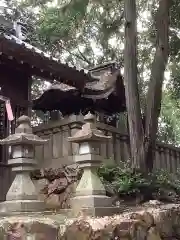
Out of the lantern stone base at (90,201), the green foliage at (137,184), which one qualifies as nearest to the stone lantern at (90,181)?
the lantern stone base at (90,201)

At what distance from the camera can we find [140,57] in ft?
51.9

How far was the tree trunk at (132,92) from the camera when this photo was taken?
25.9 ft

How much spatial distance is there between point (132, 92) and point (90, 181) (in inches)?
138

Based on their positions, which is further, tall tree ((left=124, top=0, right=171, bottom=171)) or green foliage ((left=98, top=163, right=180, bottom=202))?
tall tree ((left=124, top=0, right=171, bottom=171))

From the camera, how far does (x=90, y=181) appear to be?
17.0 ft

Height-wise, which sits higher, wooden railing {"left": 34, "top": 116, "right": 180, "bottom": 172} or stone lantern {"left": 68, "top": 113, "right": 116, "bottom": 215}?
wooden railing {"left": 34, "top": 116, "right": 180, "bottom": 172}

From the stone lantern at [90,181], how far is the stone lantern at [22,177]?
22.3 inches

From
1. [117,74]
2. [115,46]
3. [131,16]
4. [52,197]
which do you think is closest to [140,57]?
[115,46]

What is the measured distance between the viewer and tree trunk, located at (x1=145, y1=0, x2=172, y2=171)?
8.14 m

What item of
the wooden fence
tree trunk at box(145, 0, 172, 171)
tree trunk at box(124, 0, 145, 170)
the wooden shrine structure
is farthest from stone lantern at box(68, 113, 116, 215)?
the wooden fence

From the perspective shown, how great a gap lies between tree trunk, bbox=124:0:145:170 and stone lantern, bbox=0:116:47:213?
3302 mm

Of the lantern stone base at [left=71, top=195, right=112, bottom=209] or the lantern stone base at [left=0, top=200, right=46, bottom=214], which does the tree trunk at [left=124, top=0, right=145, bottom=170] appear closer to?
the lantern stone base at [left=71, top=195, right=112, bottom=209]

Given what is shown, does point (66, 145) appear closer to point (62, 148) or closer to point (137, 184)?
point (62, 148)

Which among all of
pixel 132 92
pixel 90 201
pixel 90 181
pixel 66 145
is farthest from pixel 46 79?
pixel 90 201
